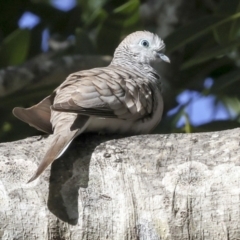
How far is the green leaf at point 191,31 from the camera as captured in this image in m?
4.75

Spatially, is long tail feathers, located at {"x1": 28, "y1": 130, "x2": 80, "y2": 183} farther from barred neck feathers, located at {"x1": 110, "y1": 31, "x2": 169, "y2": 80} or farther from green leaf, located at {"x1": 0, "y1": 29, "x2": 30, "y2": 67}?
green leaf, located at {"x1": 0, "y1": 29, "x2": 30, "y2": 67}

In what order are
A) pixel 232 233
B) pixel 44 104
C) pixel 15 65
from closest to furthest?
pixel 232 233
pixel 44 104
pixel 15 65

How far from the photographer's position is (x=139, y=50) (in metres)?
5.03

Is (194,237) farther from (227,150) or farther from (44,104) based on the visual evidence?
(44,104)

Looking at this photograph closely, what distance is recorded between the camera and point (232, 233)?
277 centimetres

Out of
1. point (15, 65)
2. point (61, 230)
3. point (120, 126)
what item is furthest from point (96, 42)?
point (61, 230)

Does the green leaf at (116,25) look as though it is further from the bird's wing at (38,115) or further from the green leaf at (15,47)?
the bird's wing at (38,115)

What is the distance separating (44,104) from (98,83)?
1.00 feet

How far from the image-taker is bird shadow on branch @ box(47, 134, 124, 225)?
2.83 metres

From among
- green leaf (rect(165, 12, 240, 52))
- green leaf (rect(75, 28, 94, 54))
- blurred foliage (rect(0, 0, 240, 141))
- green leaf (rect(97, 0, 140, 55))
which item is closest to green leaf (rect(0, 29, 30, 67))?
blurred foliage (rect(0, 0, 240, 141))

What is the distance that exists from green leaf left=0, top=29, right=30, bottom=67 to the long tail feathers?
6.34 feet

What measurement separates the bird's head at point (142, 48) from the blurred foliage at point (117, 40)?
3.9 inches

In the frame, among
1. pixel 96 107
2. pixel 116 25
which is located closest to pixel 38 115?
pixel 96 107

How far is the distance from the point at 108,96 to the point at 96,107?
0.67 feet
